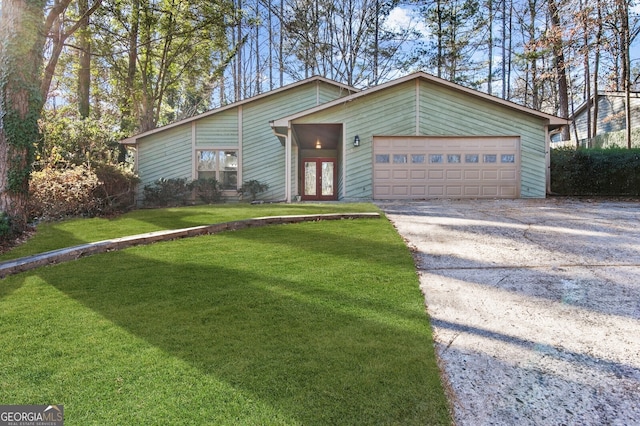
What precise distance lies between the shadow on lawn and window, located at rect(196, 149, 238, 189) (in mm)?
9961

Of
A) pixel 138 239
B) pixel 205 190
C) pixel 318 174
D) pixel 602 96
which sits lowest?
pixel 138 239

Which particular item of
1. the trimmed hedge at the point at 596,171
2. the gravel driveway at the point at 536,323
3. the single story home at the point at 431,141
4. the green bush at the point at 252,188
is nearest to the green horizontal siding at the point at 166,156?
the green bush at the point at 252,188

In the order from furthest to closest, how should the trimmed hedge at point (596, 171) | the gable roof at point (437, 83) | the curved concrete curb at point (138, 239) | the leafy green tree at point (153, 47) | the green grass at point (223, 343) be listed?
the leafy green tree at point (153, 47), the trimmed hedge at point (596, 171), the gable roof at point (437, 83), the curved concrete curb at point (138, 239), the green grass at point (223, 343)

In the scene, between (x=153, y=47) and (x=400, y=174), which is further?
(x=153, y=47)

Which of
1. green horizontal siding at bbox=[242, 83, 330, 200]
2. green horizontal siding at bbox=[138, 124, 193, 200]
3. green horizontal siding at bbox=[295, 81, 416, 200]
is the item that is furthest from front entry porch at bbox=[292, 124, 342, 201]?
green horizontal siding at bbox=[138, 124, 193, 200]

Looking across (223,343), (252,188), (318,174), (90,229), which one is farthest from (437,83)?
(223,343)

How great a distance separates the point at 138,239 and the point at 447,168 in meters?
9.98

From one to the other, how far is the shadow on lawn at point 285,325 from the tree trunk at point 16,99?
3.10 m

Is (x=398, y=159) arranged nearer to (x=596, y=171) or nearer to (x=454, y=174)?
(x=454, y=174)

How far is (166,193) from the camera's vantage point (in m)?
13.6

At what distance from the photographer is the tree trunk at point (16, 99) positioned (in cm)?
618

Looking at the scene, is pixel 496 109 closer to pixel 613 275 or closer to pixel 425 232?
pixel 425 232

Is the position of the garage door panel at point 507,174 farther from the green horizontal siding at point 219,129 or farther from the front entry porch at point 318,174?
the green horizontal siding at point 219,129

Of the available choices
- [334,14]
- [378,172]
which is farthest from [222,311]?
[334,14]
